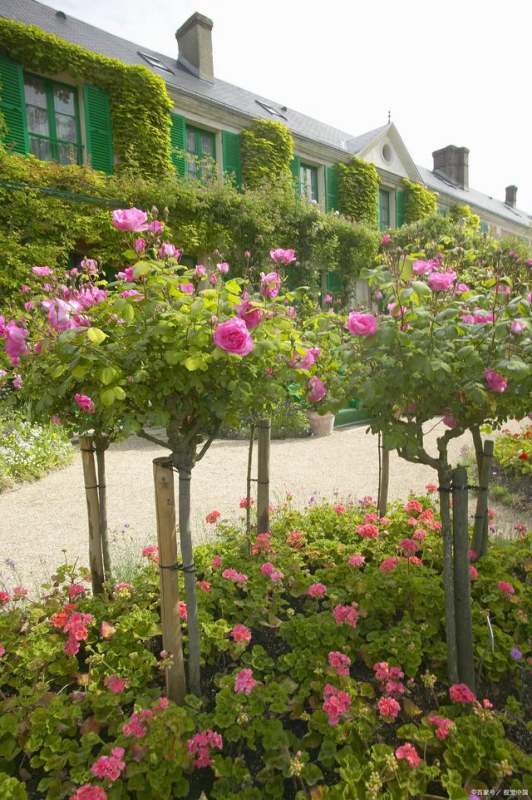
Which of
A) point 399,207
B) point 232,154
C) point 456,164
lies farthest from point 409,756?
point 456,164

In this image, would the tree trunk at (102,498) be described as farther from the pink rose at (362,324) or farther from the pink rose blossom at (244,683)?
the pink rose at (362,324)

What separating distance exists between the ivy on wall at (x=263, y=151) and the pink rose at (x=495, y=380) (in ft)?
38.1

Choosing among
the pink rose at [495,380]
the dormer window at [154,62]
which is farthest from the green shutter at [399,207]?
the pink rose at [495,380]

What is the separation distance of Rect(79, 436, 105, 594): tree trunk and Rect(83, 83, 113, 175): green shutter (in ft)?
29.7

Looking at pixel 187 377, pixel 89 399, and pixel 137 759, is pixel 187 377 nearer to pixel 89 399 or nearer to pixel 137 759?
pixel 89 399

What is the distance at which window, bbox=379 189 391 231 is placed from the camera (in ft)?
54.7

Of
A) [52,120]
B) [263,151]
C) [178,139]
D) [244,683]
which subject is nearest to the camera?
[244,683]

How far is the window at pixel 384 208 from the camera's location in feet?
54.7

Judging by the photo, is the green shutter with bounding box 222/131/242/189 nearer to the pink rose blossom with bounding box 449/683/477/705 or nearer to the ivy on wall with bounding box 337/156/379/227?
the ivy on wall with bounding box 337/156/379/227

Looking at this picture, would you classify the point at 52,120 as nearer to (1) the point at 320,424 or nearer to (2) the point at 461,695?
(1) the point at 320,424

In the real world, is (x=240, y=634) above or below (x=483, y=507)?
below

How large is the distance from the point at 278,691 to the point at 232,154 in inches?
500

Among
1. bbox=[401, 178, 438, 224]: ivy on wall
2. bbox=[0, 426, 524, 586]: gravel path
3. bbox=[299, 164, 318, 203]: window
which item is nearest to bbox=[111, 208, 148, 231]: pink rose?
bbox=[0, 426, 524, 586]: gravel path

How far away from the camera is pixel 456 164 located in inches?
923
